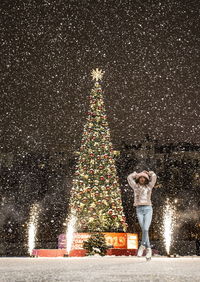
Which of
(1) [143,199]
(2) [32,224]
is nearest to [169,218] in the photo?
(2) [32,224]

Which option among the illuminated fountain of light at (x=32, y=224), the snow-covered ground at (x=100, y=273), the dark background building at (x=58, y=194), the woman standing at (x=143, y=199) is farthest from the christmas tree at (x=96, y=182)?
the snow-covered ground at (x=100, y=273)

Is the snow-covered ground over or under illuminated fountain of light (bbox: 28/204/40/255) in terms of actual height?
under

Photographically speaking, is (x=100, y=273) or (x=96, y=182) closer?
(x=100, y=273)

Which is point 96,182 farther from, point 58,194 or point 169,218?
point 169,218

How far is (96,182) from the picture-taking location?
29438 millimetres

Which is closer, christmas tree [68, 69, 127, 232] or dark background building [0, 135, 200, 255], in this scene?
christmas tree [68, 69, 127, 232]

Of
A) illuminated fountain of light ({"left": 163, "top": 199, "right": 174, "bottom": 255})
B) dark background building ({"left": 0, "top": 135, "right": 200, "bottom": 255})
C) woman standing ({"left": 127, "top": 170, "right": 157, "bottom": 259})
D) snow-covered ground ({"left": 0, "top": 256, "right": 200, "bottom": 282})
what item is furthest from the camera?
illuminated fountain of light ({"left": 163, "top": 199, "right": 174, "bottom": 255})

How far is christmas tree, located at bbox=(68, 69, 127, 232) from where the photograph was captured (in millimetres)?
29391

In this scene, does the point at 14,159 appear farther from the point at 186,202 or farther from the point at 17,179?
the point at 186,202

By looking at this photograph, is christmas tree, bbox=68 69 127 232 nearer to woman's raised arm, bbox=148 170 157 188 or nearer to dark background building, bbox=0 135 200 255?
dark background building, bbox=0 135 200 255

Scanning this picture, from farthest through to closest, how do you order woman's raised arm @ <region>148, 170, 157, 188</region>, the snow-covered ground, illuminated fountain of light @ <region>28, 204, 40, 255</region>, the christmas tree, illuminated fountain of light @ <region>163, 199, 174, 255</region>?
illuminated fountain of light @ <region>163, 199, 174, 255</region> < illuminated fountain of light @ <region>28, 204, 40, 255</region> < the christmas tree < woman's raised arm @ <region>148, 170, 157, 188</region> < the snow-covered ground

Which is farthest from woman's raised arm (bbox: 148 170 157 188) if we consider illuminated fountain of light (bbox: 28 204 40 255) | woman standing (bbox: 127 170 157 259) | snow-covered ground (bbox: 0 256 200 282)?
illuminated fountain of light (bbox: 28 204 40 255)

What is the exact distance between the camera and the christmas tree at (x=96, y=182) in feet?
96.4

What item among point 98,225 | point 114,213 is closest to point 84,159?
point 114,213
